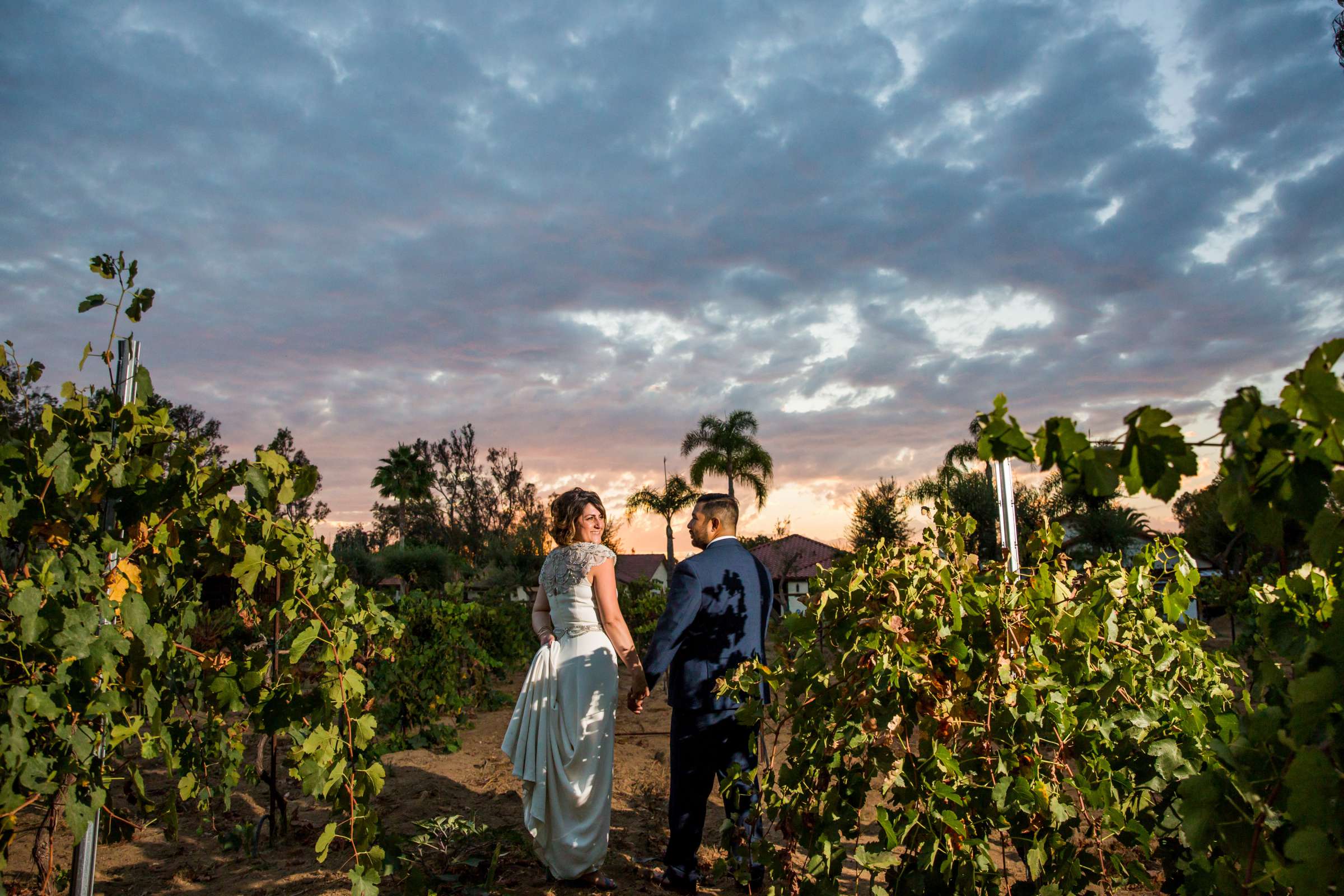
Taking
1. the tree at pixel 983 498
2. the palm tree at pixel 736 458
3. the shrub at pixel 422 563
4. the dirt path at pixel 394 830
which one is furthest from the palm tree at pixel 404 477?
the dirt path at pixel 394 830

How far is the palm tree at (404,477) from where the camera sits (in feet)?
132

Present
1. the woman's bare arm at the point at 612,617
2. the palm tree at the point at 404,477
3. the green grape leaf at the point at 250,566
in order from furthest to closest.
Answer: the palm tree at the point at 404,477
the woman's bare arm at the point at 612,617
the green grape leaf at the point at 250,566

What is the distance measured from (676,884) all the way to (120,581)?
2739 millimetres

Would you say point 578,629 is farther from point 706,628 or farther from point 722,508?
point 722,508

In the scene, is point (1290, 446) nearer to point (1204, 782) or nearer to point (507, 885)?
point (1204, 782)

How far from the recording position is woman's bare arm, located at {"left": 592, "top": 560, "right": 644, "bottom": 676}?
4145 millimetres

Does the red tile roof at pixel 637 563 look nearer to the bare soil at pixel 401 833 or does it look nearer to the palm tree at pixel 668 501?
the palm tree at pixel 668 501

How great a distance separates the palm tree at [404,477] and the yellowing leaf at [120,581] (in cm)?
3859

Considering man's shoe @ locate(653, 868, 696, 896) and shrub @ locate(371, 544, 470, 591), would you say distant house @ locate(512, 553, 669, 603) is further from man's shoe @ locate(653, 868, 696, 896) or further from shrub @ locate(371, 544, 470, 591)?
man's shoe @ locate(653, 868, 696, 896)

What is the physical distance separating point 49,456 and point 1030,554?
2.92 meters

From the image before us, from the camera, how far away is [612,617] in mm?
4176

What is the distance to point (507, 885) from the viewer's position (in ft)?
12.4

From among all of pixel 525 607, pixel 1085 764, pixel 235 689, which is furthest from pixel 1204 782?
pixel 525 607

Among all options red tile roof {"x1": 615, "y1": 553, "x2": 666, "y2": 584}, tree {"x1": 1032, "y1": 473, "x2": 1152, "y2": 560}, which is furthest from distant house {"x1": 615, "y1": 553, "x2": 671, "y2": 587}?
tree {"x1": 1032, "y1": 473, "x2": 1152, "y2": 560}
